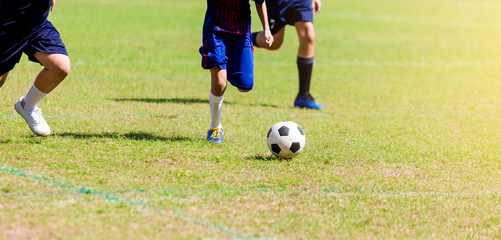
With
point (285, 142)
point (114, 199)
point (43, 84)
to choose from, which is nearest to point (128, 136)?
point (43, 84)

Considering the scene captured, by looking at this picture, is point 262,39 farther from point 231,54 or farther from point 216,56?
point 216,56

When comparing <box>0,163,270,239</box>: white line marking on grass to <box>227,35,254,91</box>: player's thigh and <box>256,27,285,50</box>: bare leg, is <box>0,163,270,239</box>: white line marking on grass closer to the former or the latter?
<box>227,35,254,91</box>: player's thigh

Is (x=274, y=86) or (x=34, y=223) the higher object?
(x=34, y=223)

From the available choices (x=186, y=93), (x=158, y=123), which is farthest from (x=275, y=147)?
(x=186, y=93)

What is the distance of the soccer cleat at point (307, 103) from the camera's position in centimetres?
929

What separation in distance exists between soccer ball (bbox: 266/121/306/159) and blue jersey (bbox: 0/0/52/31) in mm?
2218

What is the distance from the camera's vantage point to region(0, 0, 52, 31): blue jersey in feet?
18.9

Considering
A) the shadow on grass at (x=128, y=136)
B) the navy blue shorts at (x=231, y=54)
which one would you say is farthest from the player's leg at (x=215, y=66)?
the shadow on grass at (x=128, y=136)

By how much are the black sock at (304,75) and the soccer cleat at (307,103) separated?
0.16 feet

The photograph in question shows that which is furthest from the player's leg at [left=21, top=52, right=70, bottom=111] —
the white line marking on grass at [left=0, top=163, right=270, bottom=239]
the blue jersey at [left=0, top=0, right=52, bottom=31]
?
the white line marking on grass at [left=0, top=163, right=270, bottom=239]

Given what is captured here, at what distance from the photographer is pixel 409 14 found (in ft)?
85.8

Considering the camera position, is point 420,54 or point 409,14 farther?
point 409,14

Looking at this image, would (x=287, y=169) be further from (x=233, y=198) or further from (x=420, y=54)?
(x=420, y=54)

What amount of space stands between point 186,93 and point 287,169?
4289 millimetres
